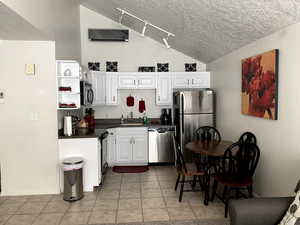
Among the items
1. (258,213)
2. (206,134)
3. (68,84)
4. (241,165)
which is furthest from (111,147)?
(258,213)

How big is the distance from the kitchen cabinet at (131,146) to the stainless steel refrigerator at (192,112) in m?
0.82

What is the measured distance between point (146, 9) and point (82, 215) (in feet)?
10.7

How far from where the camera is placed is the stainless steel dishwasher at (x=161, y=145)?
497 cm

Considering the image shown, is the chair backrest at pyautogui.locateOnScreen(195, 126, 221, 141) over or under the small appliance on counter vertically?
under

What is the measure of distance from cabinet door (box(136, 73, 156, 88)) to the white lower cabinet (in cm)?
104

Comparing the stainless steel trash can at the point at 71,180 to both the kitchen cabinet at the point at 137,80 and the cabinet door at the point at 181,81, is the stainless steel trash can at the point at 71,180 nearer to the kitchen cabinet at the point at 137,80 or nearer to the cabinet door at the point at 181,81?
the kitchen cabinet at the point at 137,80

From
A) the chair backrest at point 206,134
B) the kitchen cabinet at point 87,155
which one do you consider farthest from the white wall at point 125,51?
the kitchen cabinet at point 87,155

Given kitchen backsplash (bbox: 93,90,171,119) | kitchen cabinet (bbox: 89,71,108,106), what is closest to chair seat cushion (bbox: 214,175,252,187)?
kitchen backsplash (bbox: 93,90,171,119)

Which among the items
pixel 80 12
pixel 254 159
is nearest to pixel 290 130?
pixel 254 159

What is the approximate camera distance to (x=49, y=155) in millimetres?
3549

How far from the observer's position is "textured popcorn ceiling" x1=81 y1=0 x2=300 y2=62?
239cm

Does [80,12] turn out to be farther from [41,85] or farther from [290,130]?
[290,130]

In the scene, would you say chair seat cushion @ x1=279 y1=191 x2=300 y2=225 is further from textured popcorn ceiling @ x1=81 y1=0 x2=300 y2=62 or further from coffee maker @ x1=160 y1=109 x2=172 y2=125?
coffee maker @ x1=160 y1=109 x2=172 y2=125

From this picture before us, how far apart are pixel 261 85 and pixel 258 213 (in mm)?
1786
